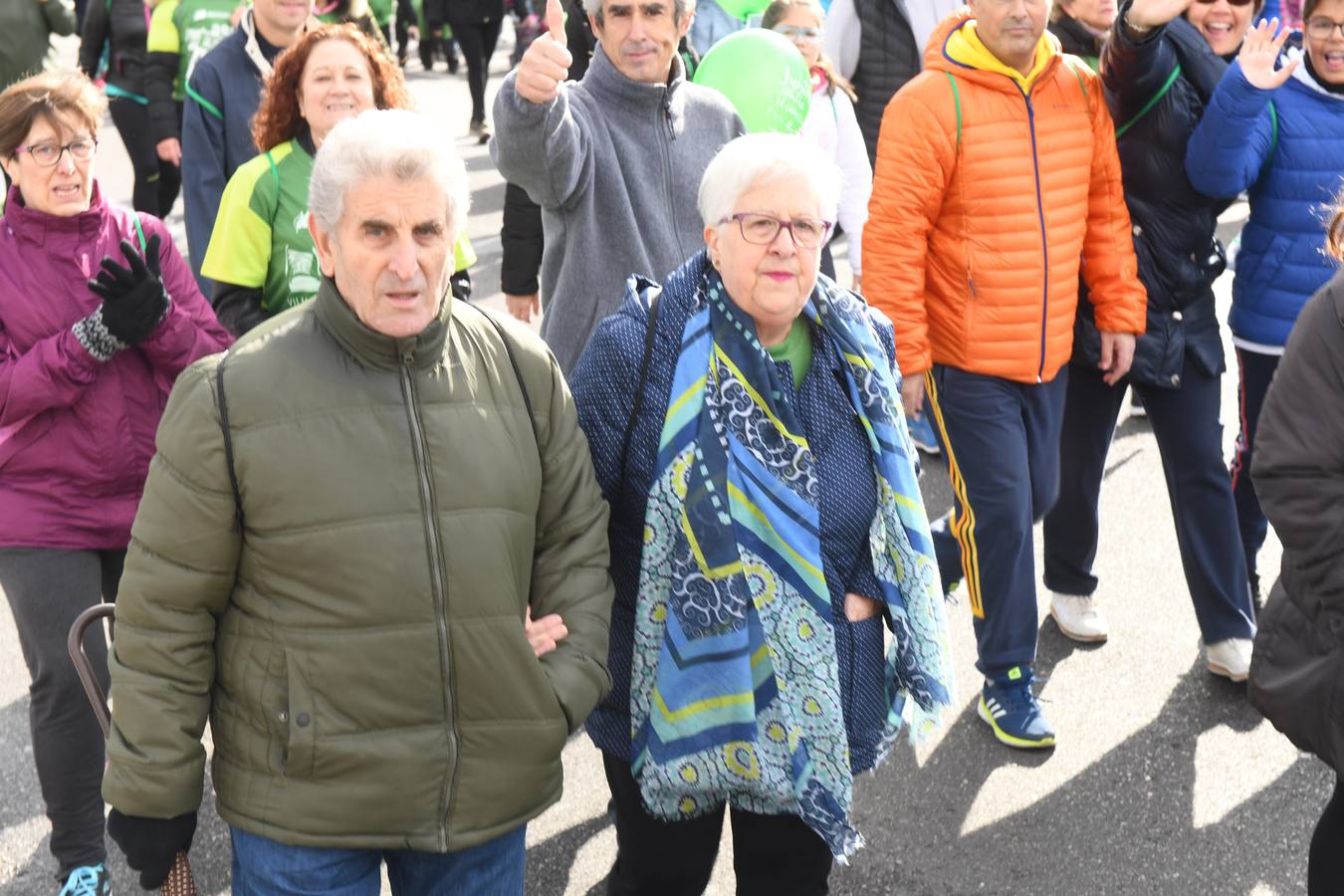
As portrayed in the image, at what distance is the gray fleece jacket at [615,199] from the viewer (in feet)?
12.7

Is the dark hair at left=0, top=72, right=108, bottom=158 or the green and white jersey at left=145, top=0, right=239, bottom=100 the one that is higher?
the dark hair at left=0, top=72, right=108, bottom=158

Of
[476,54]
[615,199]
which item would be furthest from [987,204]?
[476,54]

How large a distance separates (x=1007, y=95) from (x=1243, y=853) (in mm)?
1963

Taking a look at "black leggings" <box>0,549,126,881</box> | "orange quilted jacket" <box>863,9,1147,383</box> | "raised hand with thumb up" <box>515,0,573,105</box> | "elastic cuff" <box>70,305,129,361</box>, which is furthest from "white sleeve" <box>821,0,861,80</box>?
"black leggings" <box>0,549,126,881</box>

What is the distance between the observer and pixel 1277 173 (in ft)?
14.4

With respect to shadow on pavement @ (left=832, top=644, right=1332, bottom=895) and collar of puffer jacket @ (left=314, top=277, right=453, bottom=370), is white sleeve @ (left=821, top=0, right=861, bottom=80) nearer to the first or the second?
shadow on pavement @ (left=832, top=644, right=1332, bottom=895)

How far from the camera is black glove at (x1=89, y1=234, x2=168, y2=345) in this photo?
136 inches

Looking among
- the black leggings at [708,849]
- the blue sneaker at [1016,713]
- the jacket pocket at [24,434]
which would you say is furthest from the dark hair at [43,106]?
the blue sneaker at [1016,713]

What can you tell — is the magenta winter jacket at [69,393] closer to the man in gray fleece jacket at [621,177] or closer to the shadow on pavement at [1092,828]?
the man in gray fleece jacket at [621,177]

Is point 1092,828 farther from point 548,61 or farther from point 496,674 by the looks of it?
point 548,61

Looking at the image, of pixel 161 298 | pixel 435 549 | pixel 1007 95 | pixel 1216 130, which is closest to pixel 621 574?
pixel 435 549

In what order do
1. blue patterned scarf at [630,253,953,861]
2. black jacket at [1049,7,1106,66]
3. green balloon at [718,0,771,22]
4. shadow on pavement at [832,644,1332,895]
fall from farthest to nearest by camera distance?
green balloon at [718,0,771,22] → black jacket at [1049,7,1106,66] → shadow on pavement at [832,644,1332,895] → blue patterned scarf at [630,253,953,861]

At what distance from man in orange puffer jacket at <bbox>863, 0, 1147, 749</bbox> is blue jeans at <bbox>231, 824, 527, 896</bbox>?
1.90m

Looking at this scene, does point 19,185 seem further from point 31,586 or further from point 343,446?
point 343,446
